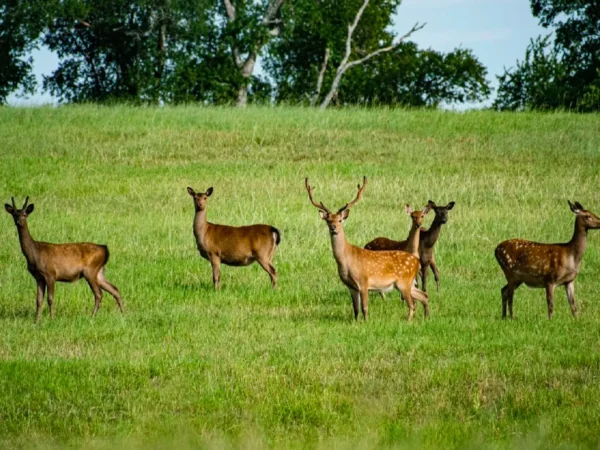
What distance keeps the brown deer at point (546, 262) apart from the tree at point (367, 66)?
1600 inches

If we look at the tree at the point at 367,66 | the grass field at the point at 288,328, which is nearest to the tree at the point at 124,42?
the tree at the point at 367,66

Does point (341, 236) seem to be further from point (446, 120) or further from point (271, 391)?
point (446, 120)

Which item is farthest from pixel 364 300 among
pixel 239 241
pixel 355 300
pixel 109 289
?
pixel 239 241

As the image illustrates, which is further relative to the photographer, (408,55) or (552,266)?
(408,55)

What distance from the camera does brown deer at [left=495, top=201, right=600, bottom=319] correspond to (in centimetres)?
1283

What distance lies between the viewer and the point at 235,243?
15523mm

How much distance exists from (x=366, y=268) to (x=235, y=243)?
3.18 metres

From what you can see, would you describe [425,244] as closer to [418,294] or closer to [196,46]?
[418,294]

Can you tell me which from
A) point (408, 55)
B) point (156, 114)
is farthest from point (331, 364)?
point (408, 55)

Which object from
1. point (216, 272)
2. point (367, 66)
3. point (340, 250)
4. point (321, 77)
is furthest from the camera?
point (367, 66)

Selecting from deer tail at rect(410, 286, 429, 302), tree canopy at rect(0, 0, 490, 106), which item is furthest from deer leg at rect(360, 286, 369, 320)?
tree canopy at rect(0, 0, 490, 106)

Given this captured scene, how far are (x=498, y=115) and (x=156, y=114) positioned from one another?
34.2 ft

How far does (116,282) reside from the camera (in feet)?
51.5

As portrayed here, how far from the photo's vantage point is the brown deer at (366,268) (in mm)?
12656
